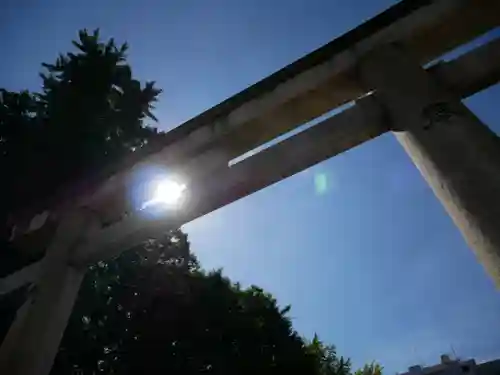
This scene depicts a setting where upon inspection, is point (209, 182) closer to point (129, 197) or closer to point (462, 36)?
point (129, 197)

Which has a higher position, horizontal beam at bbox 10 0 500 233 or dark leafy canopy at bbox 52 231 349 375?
dark leafy canopy at bbox 52 231 349 375

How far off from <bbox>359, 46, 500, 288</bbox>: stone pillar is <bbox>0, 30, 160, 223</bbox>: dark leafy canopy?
21.4 ft

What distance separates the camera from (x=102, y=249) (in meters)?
2.99

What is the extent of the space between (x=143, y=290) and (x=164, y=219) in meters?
10.6

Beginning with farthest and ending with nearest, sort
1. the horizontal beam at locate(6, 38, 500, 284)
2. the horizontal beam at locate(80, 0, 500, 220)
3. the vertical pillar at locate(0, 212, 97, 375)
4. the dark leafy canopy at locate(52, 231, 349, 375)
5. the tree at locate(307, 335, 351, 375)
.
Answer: the tree at locate(307, 335, 351, 375) → the dark leafy canopy at locate(52, 231, 349, 375) → the vertical pillar at locate(0, 212, 97, 375) → the horizontal beam at locate(80, 0, 500, 220) → the horizontal beam at locate(6, 38, 500, 284)

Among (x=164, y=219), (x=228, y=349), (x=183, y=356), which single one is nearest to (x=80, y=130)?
(x=164, y=219)

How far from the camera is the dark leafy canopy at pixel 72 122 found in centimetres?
772

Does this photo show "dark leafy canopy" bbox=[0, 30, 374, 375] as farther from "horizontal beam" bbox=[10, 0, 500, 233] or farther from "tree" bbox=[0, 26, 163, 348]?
"horizontal beam" bbox=[10, 0, 500, 233]

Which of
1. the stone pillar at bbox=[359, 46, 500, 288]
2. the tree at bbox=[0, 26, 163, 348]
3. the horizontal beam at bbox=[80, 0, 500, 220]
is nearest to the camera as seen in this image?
the stone pillar at bbox=[359, 46, 500, 288]

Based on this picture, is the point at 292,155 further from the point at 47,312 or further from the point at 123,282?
the point at 123,282

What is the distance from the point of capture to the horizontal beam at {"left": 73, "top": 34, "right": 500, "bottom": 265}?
1.96m

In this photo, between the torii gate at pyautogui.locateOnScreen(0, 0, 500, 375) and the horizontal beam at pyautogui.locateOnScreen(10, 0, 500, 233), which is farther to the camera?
the horizontal beam at pyautogui.locateOnScreen(10, 0, 500, 233)

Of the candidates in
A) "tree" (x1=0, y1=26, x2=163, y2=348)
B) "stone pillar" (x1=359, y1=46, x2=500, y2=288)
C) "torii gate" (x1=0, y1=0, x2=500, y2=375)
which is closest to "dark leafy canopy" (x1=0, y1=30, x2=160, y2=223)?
"tree" (x1=0, y1=26, x2=163, y2=348)

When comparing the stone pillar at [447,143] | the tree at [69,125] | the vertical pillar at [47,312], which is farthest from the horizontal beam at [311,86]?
the tree at [69,125]
